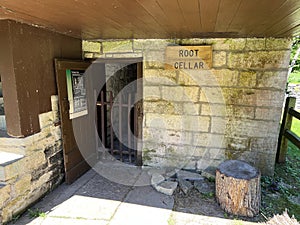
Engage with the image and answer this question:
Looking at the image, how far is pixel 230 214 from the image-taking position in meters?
2.34

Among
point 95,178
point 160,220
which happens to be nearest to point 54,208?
point 95,178

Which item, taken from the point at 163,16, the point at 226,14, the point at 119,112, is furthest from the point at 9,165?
the point at 226,14

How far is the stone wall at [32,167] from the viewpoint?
2.07 metres

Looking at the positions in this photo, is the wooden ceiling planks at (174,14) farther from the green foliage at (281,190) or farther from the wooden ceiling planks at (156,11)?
the green foliage at (281,190)

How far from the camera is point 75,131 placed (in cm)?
297

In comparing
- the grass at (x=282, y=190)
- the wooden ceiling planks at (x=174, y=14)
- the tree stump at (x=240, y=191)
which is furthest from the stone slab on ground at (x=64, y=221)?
the wooden ceiling planks at (x=174, y=14)

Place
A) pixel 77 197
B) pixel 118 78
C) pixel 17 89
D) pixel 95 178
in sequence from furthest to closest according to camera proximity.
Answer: pixel 118 78 < pixel 95 178 < pixel 77 197 < pixel 17 89

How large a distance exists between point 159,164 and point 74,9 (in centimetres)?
248

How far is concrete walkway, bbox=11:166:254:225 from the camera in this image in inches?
87.1

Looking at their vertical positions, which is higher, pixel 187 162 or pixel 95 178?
pixel 187 162

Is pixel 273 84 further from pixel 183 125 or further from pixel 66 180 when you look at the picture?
pixel 66 180

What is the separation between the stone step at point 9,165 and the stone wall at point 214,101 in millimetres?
1723

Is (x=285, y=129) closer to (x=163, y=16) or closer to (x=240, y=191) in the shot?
(x=240, y=191)

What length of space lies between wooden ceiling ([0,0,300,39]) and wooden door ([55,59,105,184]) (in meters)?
0.56
